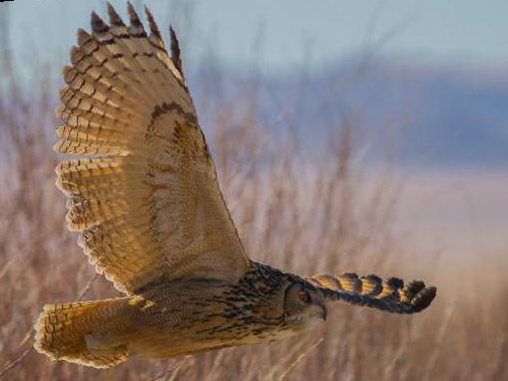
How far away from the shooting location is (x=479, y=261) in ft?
24.1

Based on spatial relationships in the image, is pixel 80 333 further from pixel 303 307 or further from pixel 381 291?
pixel 381 291

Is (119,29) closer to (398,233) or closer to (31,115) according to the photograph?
(31,115)

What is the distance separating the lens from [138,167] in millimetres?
3816

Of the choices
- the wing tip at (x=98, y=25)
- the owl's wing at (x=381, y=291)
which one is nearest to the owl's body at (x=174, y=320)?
the owl's wing at (x=381, y=291)

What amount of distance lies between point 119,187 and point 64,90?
288 mm

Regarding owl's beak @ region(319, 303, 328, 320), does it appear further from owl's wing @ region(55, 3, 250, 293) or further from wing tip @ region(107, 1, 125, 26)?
wing tip @ region(107, 1, 125, 26)

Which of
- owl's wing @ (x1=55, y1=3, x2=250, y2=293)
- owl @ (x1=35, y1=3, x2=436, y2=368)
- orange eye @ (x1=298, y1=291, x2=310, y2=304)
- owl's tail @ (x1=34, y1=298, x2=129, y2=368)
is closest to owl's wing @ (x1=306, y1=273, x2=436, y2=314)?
owl @ (x1=35, y1=3, x2=436, y2=368)

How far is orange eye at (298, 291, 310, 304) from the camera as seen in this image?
13.2 ft

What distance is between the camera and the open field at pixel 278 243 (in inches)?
187

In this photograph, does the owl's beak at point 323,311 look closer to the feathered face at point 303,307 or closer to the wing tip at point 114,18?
the feathered face at point 303,307

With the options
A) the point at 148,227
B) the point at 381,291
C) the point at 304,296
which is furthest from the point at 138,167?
the point at 381,291

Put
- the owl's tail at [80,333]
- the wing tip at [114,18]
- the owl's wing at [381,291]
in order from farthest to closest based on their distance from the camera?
the owl's wing at [381,291], the owl's tail at [80,333], the wing tip at [114,18]

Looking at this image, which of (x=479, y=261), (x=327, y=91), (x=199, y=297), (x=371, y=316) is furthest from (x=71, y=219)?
(x=479, y=261)

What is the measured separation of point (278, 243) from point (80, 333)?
173cm
